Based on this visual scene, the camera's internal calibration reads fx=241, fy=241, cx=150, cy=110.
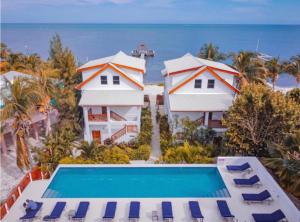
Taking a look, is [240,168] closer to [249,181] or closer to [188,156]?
[249,181]

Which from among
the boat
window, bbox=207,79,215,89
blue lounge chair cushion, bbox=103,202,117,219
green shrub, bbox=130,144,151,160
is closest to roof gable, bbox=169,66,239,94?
window, bbox=207,79,215,89

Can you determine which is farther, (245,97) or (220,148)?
(220,148)

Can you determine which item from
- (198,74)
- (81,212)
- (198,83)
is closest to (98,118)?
(198,83)

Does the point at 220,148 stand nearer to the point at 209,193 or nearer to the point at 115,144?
the point at 209,193

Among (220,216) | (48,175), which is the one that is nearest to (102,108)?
(48,175)

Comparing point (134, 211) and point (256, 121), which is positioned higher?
A: point (256, 121)

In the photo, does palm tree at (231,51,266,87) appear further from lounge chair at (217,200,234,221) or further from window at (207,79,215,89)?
lounge chair at (217,200,234,221)
